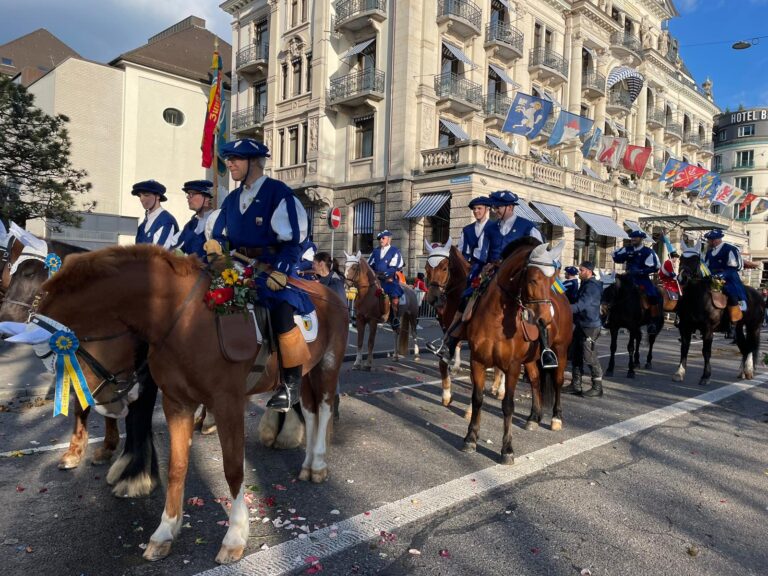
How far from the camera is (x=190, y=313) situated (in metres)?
3.32

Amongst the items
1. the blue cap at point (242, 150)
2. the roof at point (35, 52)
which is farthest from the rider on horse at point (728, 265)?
the roof at point (35, 52)

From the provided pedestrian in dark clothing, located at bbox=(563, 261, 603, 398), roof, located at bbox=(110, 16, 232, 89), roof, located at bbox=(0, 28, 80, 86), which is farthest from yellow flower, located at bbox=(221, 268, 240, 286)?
roof, located at bbox=(0, 28, 80, 86)

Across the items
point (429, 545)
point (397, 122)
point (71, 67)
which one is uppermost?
point (71, 67)

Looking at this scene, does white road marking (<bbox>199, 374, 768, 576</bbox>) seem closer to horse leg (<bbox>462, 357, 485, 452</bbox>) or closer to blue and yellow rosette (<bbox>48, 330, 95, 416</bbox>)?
horse leg (<bbox>462, 357, 485, 452</bbox>)

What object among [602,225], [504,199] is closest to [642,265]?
[504,199]

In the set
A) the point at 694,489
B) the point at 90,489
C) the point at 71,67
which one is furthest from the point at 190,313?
the point at 71,67

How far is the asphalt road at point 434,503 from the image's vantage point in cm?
345

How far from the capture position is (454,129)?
24.6 m

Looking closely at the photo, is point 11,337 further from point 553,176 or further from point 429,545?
point 553,176

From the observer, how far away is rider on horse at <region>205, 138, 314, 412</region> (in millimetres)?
3889

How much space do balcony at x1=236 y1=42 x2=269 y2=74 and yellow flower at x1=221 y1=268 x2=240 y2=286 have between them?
96.8 feet

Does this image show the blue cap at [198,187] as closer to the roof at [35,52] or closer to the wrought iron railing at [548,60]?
the wrought iron railing at [548,60]

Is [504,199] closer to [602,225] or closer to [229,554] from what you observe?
[229,554]

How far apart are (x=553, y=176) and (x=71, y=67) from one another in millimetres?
28144
